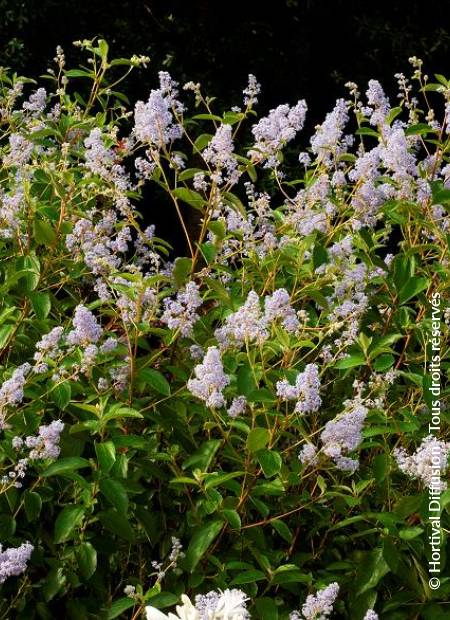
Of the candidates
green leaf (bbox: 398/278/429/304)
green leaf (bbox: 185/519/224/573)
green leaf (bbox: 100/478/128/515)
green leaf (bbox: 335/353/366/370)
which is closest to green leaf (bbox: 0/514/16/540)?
green leaf (bbox: 100/478/128/515)

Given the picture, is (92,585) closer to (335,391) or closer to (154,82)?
(335,391)

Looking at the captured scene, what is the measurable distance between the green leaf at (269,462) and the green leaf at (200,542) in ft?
0.61

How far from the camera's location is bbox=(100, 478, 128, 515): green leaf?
2.38 meters

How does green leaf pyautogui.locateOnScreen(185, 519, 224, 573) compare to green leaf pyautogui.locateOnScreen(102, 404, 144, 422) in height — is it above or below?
below

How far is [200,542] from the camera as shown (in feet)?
8.19

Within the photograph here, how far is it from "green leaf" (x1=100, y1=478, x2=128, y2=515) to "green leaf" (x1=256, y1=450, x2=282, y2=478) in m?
0.31

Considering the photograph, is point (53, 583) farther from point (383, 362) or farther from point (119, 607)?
point (383, 362)

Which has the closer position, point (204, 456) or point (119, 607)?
point (119, 607)

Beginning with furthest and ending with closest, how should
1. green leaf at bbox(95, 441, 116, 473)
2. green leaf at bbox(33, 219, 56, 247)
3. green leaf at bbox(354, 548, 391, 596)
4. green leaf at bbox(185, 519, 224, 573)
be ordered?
green leaf at bbox(33, 219, 56, 247) < green leaf at bbox(354, 548, 391, 596) < green leaf at bbox(185, 519, 224, 573) < green leaf at bbox(95, 441, 116, 473)

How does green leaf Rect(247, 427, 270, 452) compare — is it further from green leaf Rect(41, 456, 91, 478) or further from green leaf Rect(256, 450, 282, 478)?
green leaf Rect(41, 456, 91, 478)

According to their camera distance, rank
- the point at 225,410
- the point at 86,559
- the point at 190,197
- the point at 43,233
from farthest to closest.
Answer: the point at 190,197
the point at 43,233
the point at 225,410
the point at 86,559

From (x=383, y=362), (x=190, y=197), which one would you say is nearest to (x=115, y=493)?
(x=383, y=362)

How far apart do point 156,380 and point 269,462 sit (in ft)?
1.13

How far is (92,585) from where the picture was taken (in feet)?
8.59
